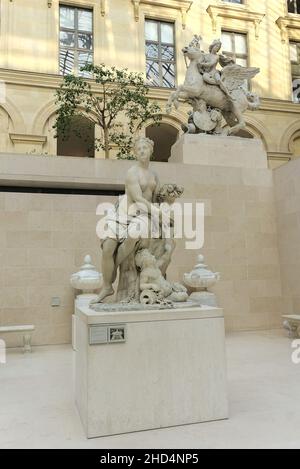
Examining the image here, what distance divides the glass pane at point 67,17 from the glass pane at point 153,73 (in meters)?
3.74

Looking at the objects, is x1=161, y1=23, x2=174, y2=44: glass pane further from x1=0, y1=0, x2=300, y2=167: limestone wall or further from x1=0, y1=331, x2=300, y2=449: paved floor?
x1=0, y1=331, x2=300, y2=449: paved floor

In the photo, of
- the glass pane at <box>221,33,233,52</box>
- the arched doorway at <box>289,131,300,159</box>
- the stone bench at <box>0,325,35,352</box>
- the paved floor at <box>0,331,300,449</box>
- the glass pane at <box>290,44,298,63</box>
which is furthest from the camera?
the glass pane at <box>290,44,298,63</box>

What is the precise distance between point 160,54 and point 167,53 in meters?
0.40

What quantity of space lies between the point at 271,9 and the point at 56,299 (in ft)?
64.4

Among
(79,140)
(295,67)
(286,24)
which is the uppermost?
(286,24)

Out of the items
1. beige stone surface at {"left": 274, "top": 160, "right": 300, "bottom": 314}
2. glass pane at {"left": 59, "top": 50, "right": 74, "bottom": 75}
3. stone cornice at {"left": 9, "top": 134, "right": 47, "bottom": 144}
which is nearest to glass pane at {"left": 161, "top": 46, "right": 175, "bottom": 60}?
glass pane at {"left": 59, "top": 50, "right": 74, "bottom": 75}

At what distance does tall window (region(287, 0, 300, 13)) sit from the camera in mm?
21547

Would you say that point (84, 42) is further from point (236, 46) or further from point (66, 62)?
point (236, 46)

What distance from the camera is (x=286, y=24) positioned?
67.6 feet

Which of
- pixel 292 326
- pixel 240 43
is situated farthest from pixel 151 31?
pixel 292 326

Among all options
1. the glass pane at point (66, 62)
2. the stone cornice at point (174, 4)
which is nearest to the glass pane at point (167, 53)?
the stone cornice at point (174, 4)

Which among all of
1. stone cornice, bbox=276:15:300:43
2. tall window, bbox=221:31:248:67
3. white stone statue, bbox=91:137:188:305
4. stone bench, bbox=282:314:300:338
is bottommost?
stone bench, bbox=282:314:300:338

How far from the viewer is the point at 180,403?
390 centimetres

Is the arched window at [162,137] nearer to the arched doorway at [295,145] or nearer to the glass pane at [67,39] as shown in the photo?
the glass pane at [67,39]
